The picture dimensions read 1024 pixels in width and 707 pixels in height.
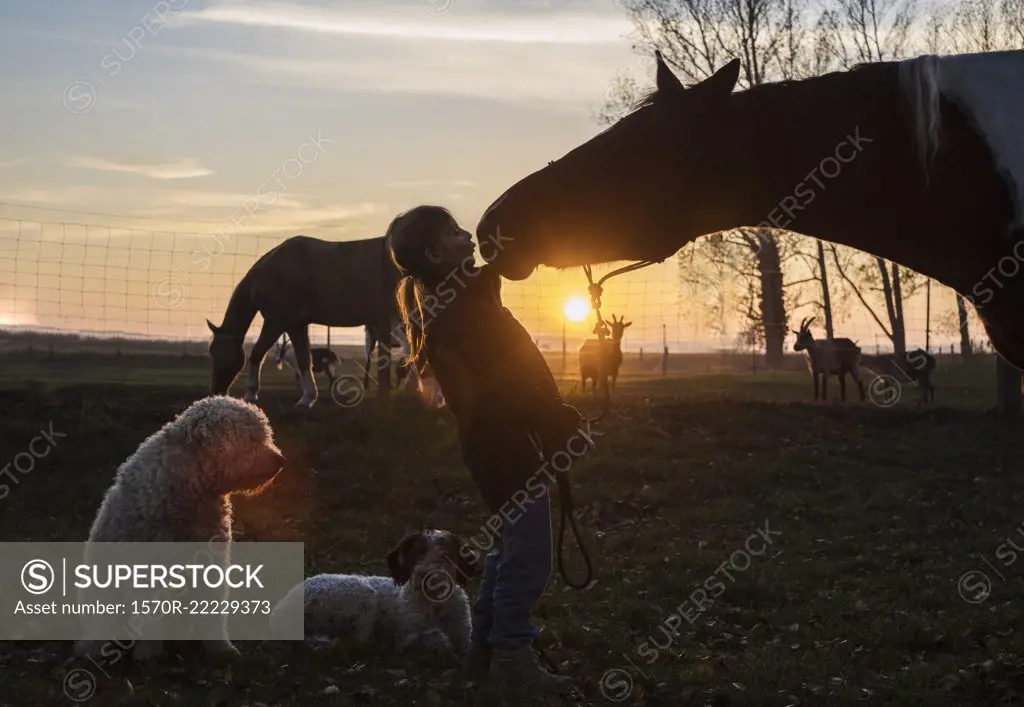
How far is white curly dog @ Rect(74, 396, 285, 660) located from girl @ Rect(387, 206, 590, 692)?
1.38 meters

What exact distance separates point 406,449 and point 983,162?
10277 millimetres

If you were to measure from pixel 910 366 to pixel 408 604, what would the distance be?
66.1ft

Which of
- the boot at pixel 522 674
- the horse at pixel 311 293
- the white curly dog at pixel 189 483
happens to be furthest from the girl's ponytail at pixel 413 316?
the horse at pixel 311 293

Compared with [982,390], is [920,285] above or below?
above

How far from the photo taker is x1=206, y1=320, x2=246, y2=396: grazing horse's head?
1478 centimetres

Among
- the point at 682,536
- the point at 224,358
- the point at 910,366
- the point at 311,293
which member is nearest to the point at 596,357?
the point at 910,366

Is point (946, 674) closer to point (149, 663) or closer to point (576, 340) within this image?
point (149, 663)

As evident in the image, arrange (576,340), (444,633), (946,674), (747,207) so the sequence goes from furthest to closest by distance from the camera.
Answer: (576,340), (444,633), (946,674), (747,207)

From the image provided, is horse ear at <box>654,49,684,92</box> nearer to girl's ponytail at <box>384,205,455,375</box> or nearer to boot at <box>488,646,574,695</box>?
girl's ponytail at <box>384,205,455,375</box>

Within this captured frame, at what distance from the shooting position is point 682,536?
934 cm

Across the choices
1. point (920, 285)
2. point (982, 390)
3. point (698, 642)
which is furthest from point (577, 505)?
point (920, 285)

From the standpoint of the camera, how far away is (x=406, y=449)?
1249cm

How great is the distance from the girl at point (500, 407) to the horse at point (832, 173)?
1687 mm

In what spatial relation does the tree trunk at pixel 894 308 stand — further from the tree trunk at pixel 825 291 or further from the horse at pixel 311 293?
the horse at pixel 311 293
